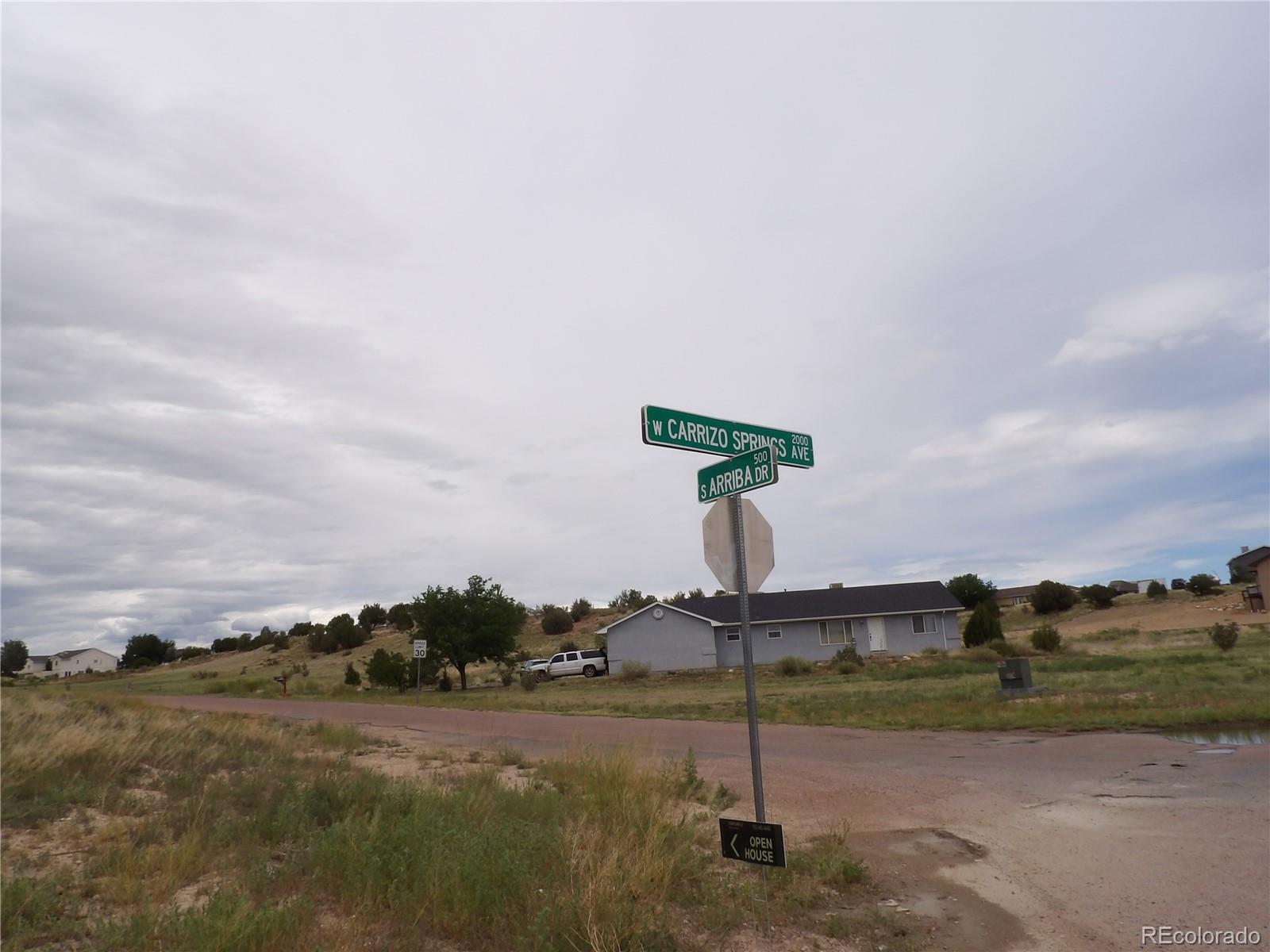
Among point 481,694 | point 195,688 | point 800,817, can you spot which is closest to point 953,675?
point 481,694

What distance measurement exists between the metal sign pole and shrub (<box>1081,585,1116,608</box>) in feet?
258

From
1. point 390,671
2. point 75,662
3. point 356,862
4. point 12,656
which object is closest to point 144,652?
point 12,656

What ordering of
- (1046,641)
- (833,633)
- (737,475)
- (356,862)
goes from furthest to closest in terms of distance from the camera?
(833,633)
(1046,641)
(737,475)
(356,862)

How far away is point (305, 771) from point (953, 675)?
27.5 meters

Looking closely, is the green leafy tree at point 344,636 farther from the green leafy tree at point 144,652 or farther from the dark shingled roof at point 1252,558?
the dark shingled roof at point 1252,558

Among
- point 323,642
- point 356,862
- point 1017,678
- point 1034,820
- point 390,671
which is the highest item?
point 323,642

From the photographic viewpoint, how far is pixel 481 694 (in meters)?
37.8

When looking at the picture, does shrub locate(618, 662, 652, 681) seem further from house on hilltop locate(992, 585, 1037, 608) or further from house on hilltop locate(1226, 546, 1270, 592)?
house on hilltop locate(992, 585, 1037, 608)

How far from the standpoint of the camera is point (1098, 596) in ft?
241

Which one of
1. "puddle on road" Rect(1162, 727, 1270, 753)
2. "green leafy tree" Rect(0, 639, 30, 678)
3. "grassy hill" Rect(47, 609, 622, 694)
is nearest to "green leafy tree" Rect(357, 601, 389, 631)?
"grassy hill" Rect(47, 609, 622, 694)

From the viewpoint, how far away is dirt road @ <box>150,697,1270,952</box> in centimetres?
601

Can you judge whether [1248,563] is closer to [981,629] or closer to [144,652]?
[981,629]

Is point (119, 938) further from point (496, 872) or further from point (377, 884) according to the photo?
point (496, 872)

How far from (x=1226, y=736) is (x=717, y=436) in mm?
12571
